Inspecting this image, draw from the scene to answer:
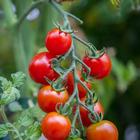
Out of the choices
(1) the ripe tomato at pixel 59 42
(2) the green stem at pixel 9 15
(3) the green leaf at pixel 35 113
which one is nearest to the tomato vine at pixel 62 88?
(1) the ripe tomato at pixel 59 42

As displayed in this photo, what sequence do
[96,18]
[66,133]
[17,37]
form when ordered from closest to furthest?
[66,133]
[17,37]
[96,18]

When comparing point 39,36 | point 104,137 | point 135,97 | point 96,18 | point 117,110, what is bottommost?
point 117,110

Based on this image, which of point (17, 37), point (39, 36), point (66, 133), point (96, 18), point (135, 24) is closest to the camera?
point (66, 133)

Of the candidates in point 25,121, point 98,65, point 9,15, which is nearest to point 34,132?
point 25,121

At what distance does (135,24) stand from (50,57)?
4.51ft

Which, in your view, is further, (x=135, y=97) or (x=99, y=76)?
(x=135, y=97)

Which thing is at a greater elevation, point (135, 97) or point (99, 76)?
point (99, 76)

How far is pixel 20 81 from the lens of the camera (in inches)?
17.7

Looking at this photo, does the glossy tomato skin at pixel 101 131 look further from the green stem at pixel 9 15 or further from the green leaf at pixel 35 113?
the green stem at pixel 9 15

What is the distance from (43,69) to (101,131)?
0.12 meters

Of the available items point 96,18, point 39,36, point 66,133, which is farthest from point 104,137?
point 96,18

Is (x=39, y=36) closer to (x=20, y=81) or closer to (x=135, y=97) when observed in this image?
(x=20, y=81)

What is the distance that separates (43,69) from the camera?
1.49ft

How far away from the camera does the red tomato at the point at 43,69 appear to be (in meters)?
0.45
